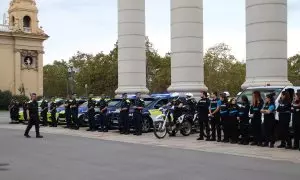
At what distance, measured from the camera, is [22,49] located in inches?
3014

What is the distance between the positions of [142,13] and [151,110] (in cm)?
617

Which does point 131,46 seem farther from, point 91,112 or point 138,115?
point 138,115

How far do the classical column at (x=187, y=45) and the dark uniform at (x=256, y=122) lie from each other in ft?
21.4

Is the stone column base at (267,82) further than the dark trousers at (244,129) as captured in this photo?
Yes

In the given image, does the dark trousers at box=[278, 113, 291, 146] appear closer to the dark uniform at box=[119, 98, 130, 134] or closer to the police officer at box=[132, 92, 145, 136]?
the police officer at box=[132, 92, 145, 136]

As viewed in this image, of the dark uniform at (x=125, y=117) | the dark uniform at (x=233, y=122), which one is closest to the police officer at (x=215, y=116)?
the dark uniform at (x=233, y=122)

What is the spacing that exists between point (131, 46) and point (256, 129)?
36.9 feet

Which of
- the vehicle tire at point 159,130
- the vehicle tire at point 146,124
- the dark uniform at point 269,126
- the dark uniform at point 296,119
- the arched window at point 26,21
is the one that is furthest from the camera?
the arched window at point 26,21

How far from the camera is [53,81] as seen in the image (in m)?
103

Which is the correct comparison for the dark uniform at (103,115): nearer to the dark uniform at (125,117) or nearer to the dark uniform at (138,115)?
the dark uniform at (125,117)

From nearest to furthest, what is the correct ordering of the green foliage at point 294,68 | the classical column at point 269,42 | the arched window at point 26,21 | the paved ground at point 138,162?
the paved ground at point 138,162 < the classical column at point 269,42 < the green foliage at point 294,68 < the arched window at point 26,21

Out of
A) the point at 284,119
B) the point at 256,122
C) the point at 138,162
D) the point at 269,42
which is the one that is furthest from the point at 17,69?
the point at 138,162

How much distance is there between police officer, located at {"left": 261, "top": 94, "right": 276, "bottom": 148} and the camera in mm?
14594

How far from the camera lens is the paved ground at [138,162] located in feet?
31.7
